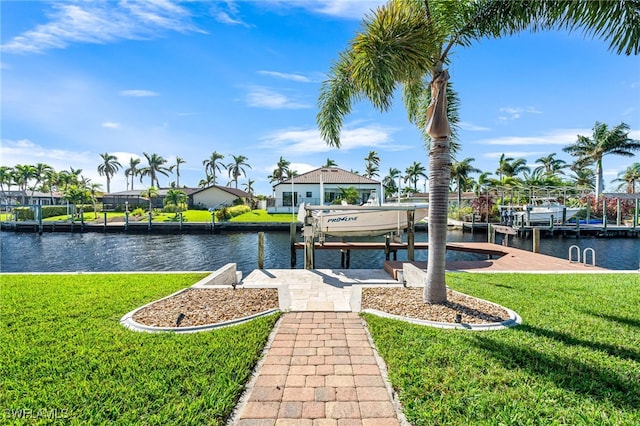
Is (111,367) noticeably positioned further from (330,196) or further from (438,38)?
(330,196)

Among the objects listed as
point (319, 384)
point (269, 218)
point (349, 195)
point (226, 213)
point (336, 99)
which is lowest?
point (319, 384)

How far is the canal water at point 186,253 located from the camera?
16.3 meters

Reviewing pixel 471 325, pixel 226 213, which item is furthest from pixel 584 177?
pixel 471 325

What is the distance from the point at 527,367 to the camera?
3561 millimetres

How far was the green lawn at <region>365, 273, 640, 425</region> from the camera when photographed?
2.85 meters

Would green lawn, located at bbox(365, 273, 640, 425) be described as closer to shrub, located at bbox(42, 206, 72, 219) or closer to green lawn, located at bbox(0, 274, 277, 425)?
green lawn, located at bbox(0, 274, 277, 425)

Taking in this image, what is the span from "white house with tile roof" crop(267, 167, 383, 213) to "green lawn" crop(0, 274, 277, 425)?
29.8 meters

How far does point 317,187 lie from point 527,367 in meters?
32.9

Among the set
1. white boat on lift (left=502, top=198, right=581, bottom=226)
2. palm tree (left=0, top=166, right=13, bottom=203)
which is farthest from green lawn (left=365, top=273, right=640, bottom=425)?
palm tree (left=0, top=166, right=13, bottom=203)

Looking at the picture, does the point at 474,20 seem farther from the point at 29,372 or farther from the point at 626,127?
the point at 626,127

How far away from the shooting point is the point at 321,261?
54.6 feet

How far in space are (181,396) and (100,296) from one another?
464 cm

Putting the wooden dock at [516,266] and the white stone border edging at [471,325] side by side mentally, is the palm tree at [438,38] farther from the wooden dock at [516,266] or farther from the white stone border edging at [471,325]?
the wooden dock at [516,266]

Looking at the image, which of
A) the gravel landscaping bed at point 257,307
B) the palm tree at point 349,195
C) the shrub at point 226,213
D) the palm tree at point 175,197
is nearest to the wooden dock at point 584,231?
the palm tree at point 349,195
